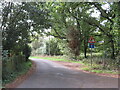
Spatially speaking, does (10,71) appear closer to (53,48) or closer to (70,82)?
(70,82)

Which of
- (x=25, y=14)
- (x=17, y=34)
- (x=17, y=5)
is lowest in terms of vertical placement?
(x=17, y=34)

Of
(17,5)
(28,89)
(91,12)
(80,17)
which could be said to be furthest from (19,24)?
(91,12)

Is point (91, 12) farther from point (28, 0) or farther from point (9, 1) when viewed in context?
point (9, 1)

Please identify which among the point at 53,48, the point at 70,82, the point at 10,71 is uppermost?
the point at 53,48

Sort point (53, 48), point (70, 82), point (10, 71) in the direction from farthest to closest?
point (53, 48) < point (10, 71) < point (70, 82)

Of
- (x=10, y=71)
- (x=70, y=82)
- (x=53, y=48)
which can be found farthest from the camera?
(x=53, y=48)

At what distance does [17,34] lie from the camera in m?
9.40

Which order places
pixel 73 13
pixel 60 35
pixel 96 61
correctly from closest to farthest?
pixel 96 61, pixel 73 13, pixel 60 35

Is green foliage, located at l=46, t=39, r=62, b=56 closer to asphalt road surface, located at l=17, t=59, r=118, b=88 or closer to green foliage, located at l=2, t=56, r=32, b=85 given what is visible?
green foliage, located at l=2, t=56, r=32, b=85

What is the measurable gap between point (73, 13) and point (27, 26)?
7.85 metres

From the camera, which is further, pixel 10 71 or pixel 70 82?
pixel 10 71

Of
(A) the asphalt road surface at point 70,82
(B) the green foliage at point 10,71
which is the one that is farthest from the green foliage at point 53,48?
→ (A) the asphalt road surface at point 70,82

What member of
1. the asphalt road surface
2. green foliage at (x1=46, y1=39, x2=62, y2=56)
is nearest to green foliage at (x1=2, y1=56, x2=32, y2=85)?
the asphalt road surface

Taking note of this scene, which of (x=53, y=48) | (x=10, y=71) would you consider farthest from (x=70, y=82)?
(x=53, y=48)
